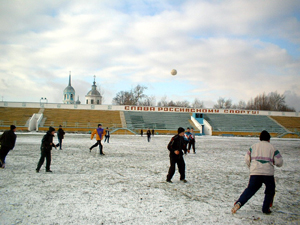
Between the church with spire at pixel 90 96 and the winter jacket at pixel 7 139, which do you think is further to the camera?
the church with spire at pixel 90 96

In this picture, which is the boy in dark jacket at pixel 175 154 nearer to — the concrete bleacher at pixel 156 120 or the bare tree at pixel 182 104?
the concrete bleacher at pixel 156 120

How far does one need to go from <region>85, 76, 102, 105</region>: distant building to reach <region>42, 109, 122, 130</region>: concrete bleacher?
164 feet

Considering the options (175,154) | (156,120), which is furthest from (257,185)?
(156,120)

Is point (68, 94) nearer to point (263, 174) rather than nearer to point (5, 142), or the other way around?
point (5, 142)

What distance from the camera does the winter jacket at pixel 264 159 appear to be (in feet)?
18.0

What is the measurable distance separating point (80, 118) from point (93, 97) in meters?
57.1

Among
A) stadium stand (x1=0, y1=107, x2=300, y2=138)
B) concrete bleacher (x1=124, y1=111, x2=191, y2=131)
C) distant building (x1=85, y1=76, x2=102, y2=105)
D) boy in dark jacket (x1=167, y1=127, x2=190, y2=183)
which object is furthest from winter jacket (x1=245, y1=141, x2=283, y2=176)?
distant building (x1=85, y1=76, x2=102, y2=105)

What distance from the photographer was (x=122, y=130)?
44.2m

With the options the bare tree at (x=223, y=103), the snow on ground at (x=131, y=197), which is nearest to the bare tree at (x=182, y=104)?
the bare tree at (x=223, y=103)

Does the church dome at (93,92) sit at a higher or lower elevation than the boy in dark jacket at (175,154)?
higher

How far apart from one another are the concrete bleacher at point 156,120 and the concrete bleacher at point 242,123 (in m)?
6.02

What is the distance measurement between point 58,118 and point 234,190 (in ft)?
146

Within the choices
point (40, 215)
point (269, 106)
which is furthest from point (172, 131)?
point (269, 106)

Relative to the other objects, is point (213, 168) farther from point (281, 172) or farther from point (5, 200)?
point (5, 200)
